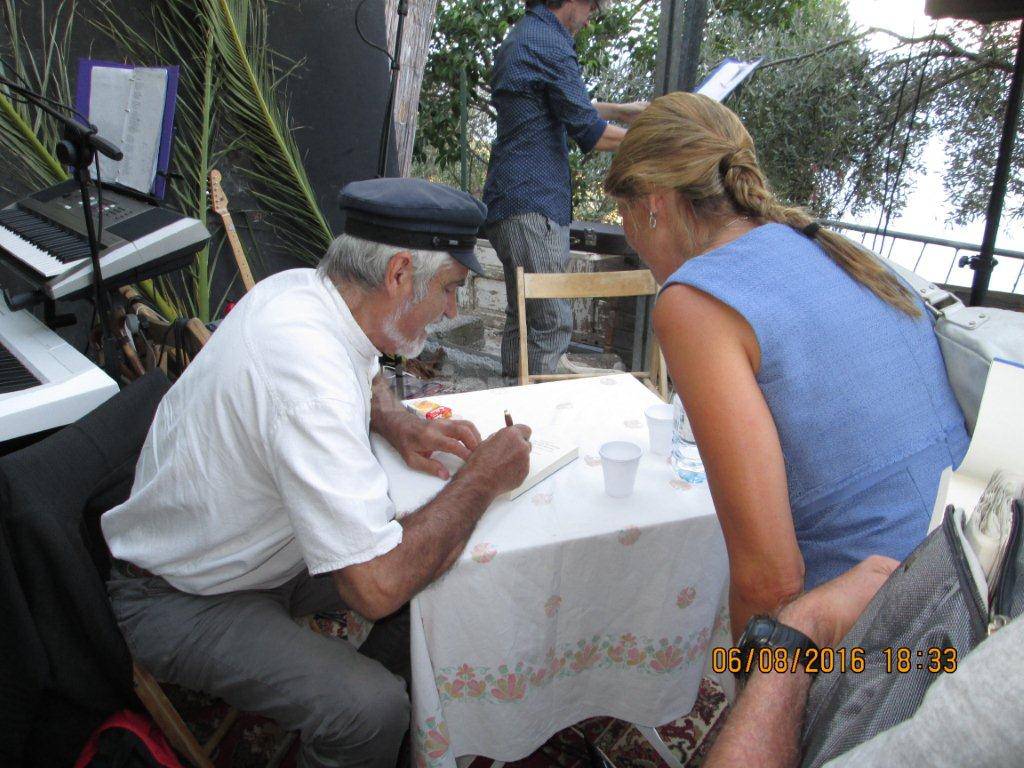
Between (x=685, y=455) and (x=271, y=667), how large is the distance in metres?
0.99

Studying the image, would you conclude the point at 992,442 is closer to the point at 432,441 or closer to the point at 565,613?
the point at 565,613

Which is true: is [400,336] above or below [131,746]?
above

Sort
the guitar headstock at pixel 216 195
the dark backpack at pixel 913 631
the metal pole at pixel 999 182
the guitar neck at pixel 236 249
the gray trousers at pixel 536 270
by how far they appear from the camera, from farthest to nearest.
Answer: the guitar neck at pixel 236 249, the guitar headstock at pixel 216 195, the gray trousers at pixel 536 270, the metal pole at pixel 999 182, the dark backpack at pixel 913 631

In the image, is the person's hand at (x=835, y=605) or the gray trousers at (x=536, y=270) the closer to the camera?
the person's hand at (x=835, y=605)

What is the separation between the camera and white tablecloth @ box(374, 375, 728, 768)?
3.70 feet

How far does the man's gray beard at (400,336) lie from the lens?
1.33 m

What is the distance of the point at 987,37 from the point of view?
3270mm

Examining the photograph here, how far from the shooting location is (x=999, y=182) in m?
2.61

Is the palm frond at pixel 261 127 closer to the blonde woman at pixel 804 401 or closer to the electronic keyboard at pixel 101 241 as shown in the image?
the electronic keyboard at pixel 101 241

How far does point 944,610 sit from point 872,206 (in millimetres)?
3902

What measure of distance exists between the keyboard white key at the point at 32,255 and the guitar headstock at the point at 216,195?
1380 millimetres

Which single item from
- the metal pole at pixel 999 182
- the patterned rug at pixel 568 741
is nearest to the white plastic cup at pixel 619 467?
the patterned rug at pixel 568 741

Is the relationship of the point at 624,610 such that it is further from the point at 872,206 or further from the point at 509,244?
the point at 872,206

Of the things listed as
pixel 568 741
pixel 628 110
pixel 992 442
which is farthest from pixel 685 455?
pixel 628 110
